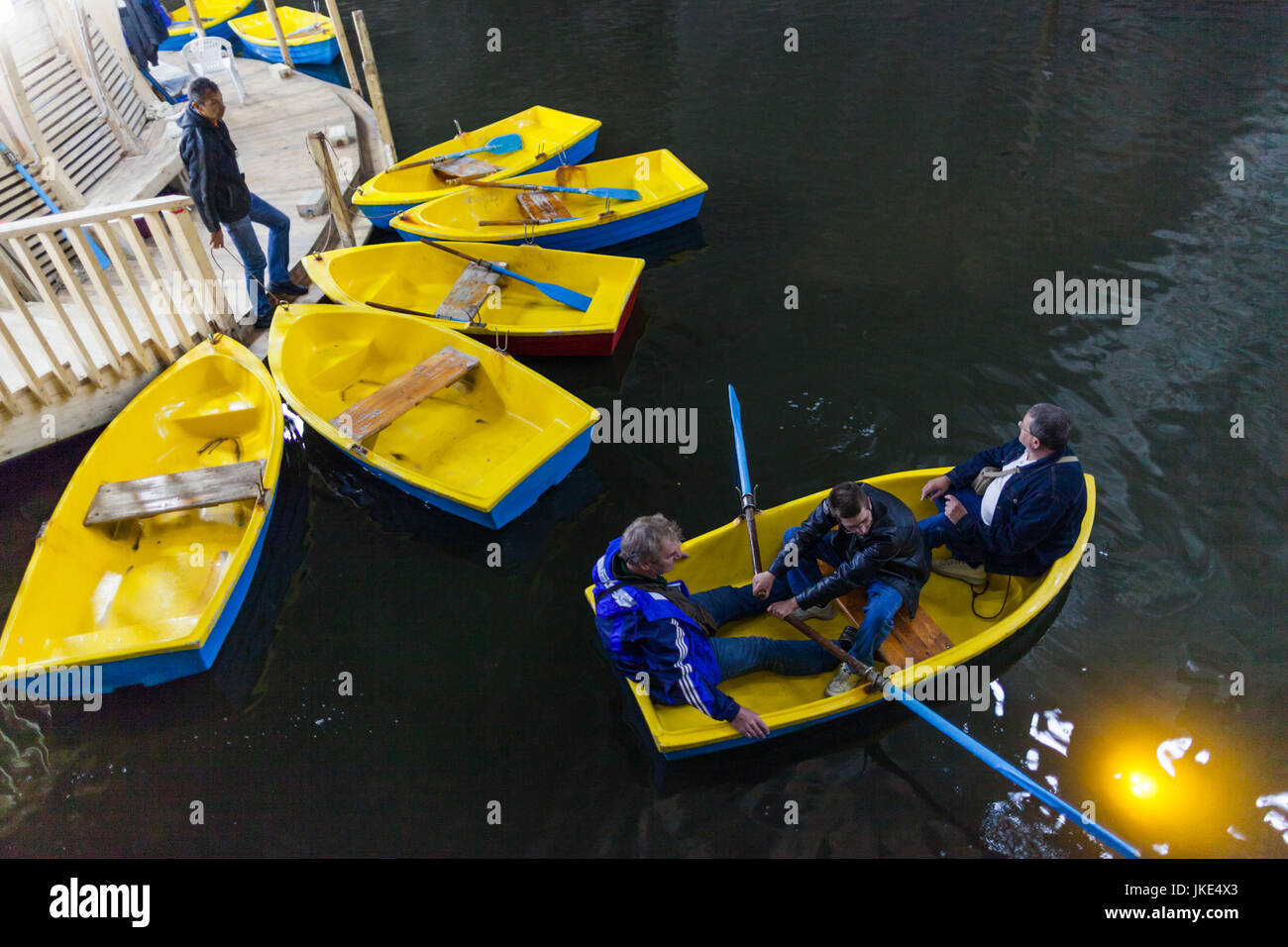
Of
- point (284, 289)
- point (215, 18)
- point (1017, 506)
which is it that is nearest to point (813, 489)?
point (1017, 506)

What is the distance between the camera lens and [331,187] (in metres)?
9.30

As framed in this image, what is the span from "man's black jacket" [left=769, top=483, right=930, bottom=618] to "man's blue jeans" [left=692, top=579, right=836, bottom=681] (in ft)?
1.12

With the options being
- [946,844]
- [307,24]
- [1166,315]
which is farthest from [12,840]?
[307,24]

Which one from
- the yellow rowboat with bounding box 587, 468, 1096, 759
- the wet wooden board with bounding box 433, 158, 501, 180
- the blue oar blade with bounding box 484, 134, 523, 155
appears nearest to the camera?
the yellow rowboat with bounding box 587, 468, 1096, 759

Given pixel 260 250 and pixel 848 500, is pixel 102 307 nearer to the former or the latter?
pixel 260 250

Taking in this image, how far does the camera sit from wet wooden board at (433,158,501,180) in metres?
11.0

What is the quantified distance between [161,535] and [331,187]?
5.59 meters

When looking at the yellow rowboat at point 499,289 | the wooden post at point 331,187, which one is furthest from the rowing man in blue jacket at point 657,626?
the wooden post at point 331,187

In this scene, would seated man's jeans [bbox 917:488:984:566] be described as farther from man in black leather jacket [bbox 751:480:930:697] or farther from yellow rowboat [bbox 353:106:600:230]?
yellow rowboat [bbox 353:106:600:230]

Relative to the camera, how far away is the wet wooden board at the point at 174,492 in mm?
5422

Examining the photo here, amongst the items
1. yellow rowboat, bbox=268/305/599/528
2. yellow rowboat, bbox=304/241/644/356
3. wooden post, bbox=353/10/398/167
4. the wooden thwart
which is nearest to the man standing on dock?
yellow rowboat, bbox=304/241/644/356
